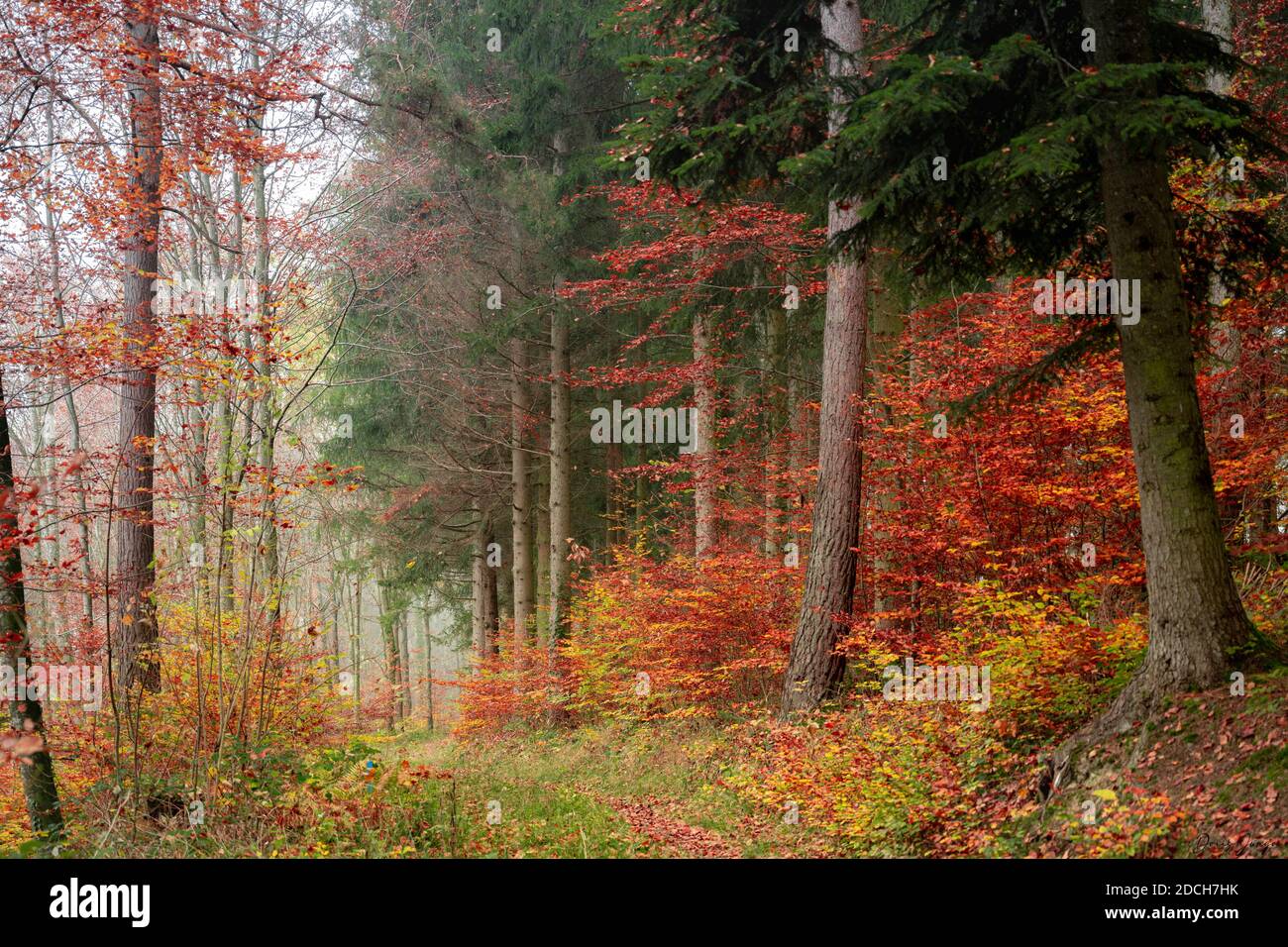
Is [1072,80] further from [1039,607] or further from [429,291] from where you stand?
[429,291]

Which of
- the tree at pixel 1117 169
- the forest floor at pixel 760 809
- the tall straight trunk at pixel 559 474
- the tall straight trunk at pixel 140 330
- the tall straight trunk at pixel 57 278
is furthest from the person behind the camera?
the tall straight trunk at pixel 559 474

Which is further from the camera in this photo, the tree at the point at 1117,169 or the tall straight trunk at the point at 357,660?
the tall straight trunk at the point at 357,660

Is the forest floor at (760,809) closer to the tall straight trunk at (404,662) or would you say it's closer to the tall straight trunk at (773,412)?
the tall straight trunk at (773,412)

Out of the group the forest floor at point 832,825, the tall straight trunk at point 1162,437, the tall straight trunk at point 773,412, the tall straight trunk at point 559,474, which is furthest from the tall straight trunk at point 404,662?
the tall straight trunk at point 1162,437

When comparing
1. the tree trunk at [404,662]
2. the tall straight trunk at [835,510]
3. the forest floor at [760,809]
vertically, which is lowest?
the tree trunk at [404,662]

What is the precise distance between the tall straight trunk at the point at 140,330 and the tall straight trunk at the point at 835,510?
19.7 ft

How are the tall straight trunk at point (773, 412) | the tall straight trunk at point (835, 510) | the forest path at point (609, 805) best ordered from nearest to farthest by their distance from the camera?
the forest path at point (609, 805) < the tall straight trunk at point (835, 510) < the tall straight trunk at point (773, 412)

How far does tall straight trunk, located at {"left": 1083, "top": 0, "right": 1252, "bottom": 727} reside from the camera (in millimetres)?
5234

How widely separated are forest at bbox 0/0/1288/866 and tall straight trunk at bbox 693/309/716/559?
0.06 m

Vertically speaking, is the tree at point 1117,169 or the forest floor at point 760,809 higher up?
the tree at point 1117,169

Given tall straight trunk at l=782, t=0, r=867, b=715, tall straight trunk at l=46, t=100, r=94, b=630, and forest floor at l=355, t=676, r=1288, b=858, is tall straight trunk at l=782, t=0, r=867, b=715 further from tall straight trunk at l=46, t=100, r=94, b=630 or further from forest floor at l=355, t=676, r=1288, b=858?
tall straight trunk at l=46, t=100, r=94, b=630

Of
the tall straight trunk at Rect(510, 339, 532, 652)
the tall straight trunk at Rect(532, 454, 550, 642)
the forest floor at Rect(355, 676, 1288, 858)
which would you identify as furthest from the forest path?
the tall straight trunk at Rect(532, 454, 550, 642)

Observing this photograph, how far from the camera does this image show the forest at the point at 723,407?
539 cm
